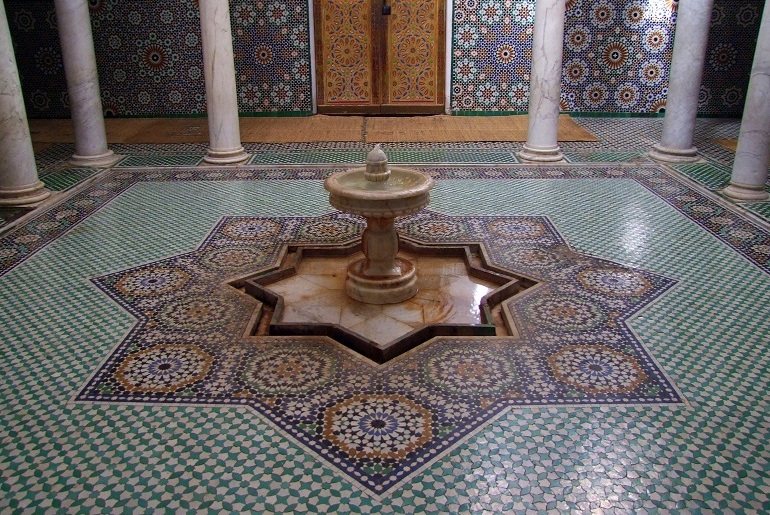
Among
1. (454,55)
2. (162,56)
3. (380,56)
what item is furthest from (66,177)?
(454,55)

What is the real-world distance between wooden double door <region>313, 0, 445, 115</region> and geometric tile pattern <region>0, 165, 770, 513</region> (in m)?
3.67

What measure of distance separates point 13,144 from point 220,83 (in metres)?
1.38

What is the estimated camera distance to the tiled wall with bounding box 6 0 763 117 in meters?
6.14

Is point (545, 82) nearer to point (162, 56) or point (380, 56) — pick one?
point (380, 56)

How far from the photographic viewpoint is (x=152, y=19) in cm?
615

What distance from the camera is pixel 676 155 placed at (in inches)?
191

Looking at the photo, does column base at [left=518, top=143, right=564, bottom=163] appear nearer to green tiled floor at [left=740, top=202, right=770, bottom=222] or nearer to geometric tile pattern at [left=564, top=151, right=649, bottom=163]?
geometric tile pattern at [left=564, top=151, right=649, bottom=163]

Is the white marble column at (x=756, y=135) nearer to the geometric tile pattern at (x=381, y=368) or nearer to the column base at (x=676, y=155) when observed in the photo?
the column base at (x=676, y=155)

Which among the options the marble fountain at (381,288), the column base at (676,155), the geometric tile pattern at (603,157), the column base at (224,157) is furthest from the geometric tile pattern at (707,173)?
the column base at (224,157)

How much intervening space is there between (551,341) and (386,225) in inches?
32.1

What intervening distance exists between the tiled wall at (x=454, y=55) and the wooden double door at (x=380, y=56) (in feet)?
0.51

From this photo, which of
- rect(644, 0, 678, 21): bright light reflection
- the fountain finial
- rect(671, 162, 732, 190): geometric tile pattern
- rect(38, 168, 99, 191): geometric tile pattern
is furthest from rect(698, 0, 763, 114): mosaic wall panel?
rect(38, 168, 99, 191): geometric tile pattern

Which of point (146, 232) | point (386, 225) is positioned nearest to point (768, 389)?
point (386, 225)

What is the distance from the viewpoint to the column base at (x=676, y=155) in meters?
4.82
